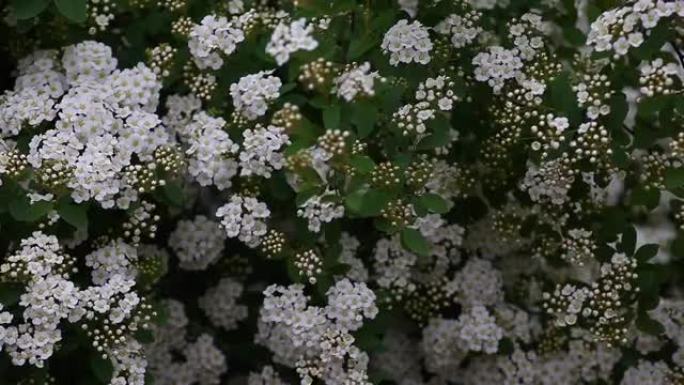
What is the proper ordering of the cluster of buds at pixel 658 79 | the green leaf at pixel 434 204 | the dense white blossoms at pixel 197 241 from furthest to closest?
the dense white blossoms at pixel 197 241, the green leaf at pixel 434 204, the cluster of buds at pixel 658 79

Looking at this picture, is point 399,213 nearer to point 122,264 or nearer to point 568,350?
point 122,264

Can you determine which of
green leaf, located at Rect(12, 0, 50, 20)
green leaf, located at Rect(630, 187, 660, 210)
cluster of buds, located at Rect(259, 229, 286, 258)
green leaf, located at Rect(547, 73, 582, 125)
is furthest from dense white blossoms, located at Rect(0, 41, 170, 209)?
green leaf, located at Rect(630, 187, 660, 210)

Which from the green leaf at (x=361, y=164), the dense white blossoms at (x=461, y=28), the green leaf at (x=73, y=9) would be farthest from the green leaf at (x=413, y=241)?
the green leaf at (x=73, y=9)

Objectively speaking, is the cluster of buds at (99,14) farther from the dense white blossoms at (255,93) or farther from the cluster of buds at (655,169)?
the cluster of buds at (655,169)

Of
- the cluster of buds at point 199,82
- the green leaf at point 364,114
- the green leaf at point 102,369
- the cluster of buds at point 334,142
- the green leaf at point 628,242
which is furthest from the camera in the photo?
the green leaf at point 628,242

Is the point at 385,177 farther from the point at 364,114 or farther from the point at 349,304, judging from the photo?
the point at 349,304

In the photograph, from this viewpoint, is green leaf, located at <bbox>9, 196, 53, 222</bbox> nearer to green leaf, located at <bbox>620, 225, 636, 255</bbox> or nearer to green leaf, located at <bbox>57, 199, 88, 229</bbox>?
green leaf, located at <bbox>57, 199, 88, 229</bbox>
